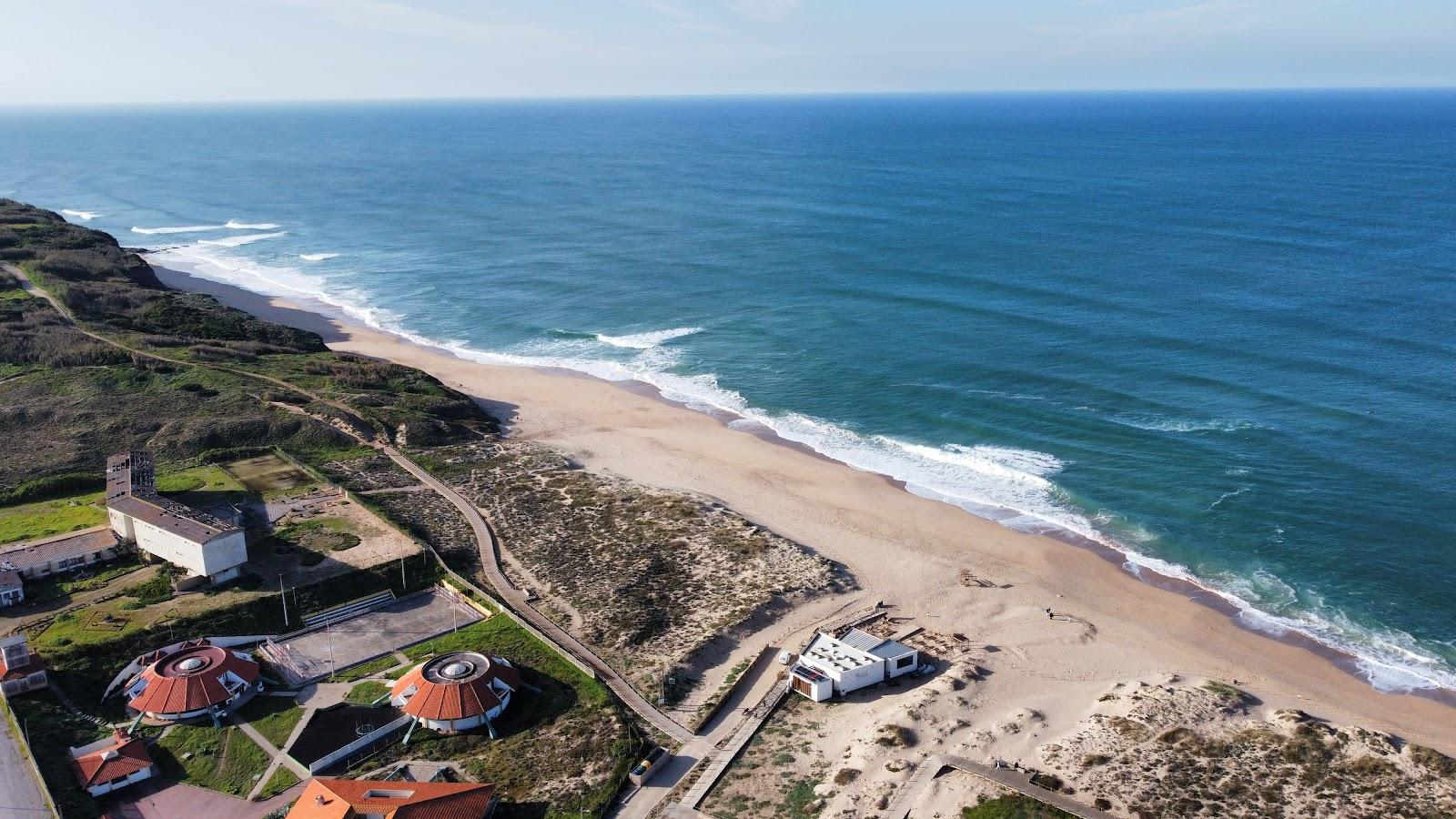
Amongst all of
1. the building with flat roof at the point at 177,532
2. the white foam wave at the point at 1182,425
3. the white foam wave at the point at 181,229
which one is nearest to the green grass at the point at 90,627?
the building with flat roof at the point at 177,532

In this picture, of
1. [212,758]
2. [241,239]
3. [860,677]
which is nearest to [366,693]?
[212,758]

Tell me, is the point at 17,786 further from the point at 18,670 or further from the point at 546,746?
the point at 546,746

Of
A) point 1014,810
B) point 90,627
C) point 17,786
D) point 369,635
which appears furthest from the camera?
point 369,635

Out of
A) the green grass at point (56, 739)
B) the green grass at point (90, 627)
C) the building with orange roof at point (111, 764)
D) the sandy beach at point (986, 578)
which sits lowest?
the sandy beach at point (986, 578)

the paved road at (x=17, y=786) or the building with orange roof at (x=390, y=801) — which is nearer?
the building with orange roof at (x=390, y=801)

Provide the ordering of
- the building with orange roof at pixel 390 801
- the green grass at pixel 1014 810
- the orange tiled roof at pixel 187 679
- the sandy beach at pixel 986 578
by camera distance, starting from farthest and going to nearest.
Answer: the sandy beach at pixel 986 578, the orange tiled roof at pixel 187 679, the green grass at pixel 1014 810, the building with orange roof at pixel 390 801

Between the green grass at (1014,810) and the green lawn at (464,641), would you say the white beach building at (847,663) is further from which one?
the green lawn at (464,641)

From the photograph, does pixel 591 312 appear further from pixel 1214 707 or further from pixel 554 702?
pixel 1214 707
